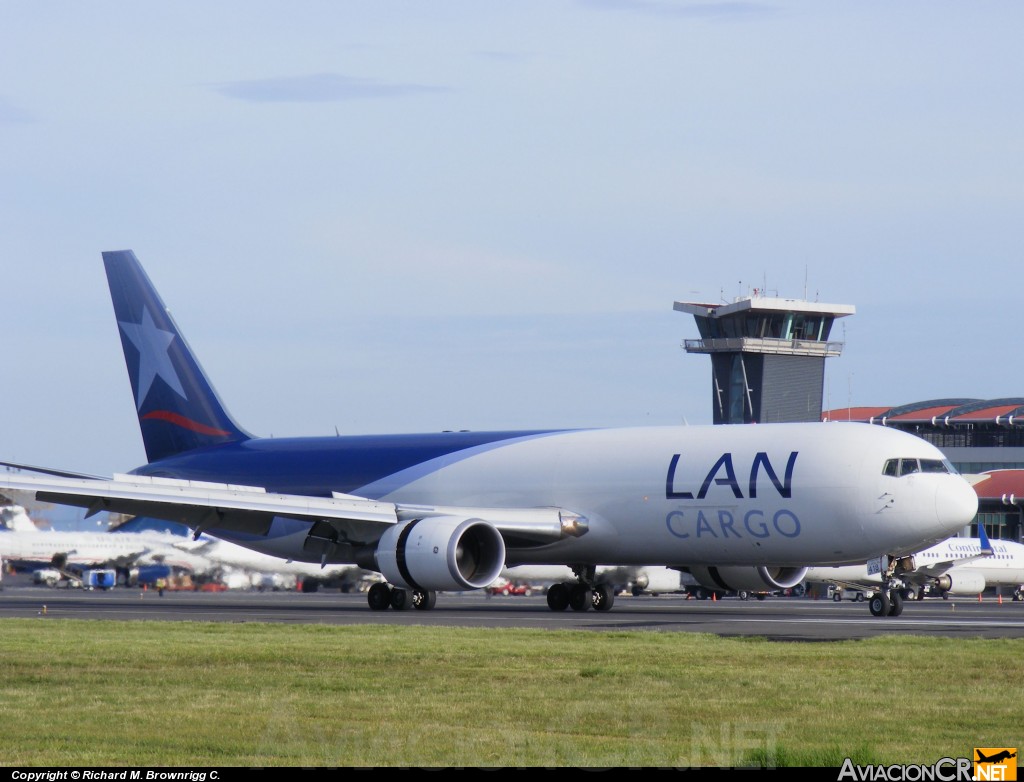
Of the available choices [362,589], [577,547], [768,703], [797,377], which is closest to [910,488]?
[577,547]

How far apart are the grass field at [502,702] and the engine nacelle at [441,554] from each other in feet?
32.6

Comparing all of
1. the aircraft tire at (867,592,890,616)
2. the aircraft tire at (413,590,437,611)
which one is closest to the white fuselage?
the aircraft tire at (867,592,890,616)

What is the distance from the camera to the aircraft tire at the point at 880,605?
103 feet

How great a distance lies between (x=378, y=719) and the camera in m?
11.9

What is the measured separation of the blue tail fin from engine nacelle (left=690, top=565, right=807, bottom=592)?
568 inches

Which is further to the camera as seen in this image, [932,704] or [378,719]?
[932,704]

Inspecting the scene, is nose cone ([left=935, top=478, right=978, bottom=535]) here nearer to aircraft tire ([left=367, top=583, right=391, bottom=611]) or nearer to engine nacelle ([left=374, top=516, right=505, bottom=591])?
engine nacelle ([left=374, top=516, right=505, bottom=591])

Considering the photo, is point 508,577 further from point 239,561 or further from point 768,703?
point 768,703

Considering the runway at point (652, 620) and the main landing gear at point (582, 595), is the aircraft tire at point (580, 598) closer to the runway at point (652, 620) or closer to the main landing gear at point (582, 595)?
the main landing gear at point (582, 595)

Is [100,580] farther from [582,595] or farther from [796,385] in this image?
[796,385]

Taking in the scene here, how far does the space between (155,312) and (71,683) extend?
28172mm

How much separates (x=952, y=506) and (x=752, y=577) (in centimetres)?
590

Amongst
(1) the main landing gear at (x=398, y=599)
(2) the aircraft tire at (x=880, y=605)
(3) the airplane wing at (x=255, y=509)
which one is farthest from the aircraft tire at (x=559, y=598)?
(2) the aircraft tire at (x=880, y=605)

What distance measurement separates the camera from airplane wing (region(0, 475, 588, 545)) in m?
31.7
